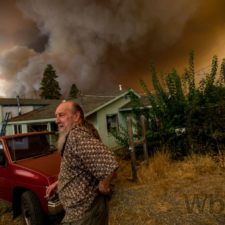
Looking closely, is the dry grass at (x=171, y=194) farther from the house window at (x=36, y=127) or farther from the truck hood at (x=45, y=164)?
the house window at (x=36, y=127)

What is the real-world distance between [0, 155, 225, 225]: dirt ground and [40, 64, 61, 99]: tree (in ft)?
168

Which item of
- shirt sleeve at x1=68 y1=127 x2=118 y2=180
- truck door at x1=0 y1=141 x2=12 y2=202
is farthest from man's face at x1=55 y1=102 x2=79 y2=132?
truck door at x1=0 y1=141 x2=12 y2=202

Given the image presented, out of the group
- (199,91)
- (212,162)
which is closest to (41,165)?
(212,162)

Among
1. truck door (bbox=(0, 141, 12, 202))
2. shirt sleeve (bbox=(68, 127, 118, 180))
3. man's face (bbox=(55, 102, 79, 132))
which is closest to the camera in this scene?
shirt sleeve (bbox=(68, 127, 118, 180))

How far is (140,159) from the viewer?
9.30m

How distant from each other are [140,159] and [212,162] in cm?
266

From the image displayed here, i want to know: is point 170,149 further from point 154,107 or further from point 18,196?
point 18,196

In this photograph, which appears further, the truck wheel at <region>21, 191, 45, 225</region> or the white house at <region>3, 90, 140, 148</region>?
the white house at <region>3, 90, 140, 148</region>

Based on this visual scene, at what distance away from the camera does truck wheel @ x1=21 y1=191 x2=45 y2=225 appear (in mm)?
4594

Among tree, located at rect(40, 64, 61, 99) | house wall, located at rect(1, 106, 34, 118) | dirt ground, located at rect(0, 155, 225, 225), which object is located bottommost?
dirt ground, located at rect(0, 155, 225, 225)

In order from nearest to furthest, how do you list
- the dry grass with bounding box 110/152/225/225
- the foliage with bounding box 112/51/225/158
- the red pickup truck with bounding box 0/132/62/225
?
1. the dry grass with bounding box 110/152/225/225
2. the red pickup truck with bounding box 0/132/62/225
3. the foliage with bounding box 112/51/225/158

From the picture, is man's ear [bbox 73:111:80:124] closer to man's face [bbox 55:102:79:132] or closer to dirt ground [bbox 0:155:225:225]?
man's face [bbox 55:102:79:132]

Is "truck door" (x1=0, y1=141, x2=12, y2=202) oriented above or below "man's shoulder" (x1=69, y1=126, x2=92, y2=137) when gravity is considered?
below

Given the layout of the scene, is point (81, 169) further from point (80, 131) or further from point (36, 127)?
point (36, 127)
